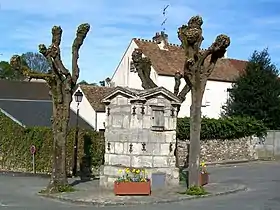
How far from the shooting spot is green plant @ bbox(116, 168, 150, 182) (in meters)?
16.1

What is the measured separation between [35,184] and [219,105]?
26.3 meters

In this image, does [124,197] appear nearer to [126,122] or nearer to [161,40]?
[126,122]

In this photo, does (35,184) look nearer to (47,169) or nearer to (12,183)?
(12,183)

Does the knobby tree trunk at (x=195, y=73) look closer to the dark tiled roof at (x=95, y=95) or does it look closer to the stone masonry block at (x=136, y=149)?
the stone masonry block at (x=136, y=149)

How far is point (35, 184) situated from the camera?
20297 mm

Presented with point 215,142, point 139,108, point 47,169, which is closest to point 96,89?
point 215,142

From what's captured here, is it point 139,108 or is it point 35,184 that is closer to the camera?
point 139,108

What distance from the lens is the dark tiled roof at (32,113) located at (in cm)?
3378

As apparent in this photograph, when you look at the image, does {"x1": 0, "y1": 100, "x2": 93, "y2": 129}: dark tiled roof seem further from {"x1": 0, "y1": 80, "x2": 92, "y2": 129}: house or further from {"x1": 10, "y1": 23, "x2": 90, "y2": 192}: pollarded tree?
{"x1": 10, "y1": 23, "x2": 90, "y2": 192}: pollarded tree

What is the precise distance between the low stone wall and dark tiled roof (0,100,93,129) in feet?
21.0

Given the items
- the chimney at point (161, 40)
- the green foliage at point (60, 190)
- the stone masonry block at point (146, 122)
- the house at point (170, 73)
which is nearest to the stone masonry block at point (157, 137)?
the stone masonry block at point (146, 122)

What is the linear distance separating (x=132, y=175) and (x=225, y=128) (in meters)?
17.2

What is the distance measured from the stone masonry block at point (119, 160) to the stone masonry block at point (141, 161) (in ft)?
0.73

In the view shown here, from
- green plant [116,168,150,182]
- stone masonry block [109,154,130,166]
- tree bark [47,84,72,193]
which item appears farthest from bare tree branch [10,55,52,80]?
green plant [116,168,150,182]
